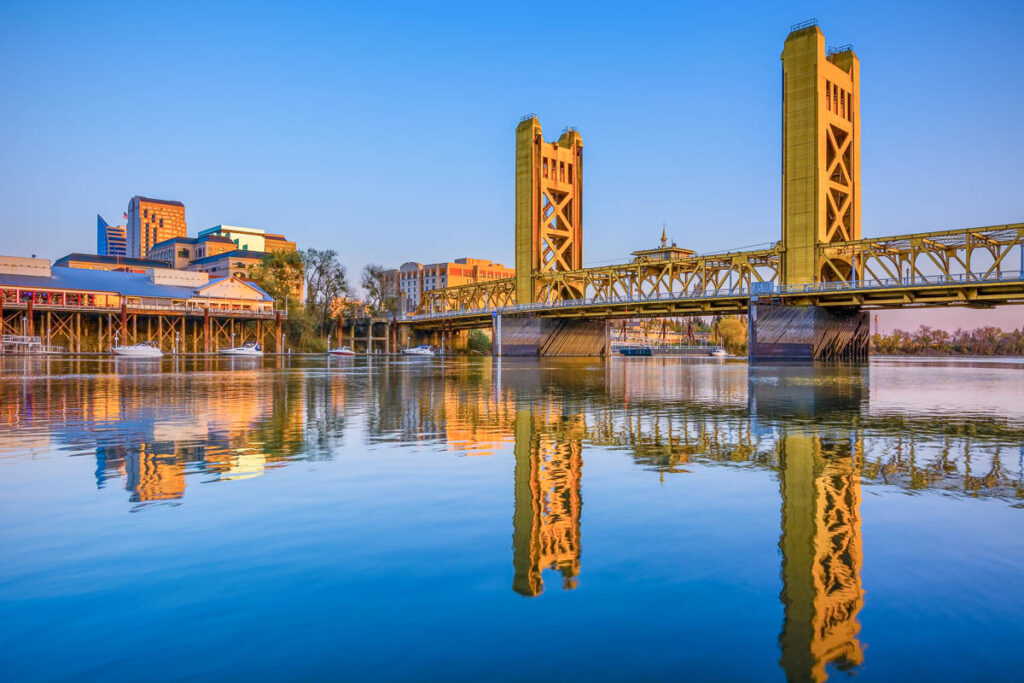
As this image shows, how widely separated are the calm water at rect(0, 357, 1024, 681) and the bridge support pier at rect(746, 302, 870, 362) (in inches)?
2219

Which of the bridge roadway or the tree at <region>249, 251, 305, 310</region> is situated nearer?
the bridge roadway

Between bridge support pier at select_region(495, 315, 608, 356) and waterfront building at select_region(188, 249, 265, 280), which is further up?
waterfront building at select_region(188, 249, 265, 280)

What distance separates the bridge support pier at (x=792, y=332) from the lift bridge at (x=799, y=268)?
0.10 m

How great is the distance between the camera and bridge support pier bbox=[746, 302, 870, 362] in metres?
66.4

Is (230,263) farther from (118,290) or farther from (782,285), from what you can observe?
(782,285)

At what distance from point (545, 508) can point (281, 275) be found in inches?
4438

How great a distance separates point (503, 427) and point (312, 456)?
4944 millimetres

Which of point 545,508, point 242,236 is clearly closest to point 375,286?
point 242,236

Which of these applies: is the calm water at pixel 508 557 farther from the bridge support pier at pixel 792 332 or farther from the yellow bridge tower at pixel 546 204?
the yellow bridge tower at pixel 546 204

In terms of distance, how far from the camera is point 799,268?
6881cm

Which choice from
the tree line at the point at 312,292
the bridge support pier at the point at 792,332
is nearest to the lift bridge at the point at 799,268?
the bridge support pier at the point at 792,332

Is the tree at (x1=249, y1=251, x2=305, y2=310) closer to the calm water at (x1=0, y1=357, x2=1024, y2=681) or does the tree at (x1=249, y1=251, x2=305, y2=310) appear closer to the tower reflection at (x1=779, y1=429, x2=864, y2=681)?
the calm water at (x1=0, y1=357, x2=1024, y2=681)

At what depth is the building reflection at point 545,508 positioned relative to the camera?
5.74 m

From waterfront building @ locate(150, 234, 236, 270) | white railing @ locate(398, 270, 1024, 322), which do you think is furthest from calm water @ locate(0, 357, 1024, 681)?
waterfront building @ locate(150, 234, 236, 270)
